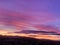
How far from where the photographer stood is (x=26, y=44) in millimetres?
44469

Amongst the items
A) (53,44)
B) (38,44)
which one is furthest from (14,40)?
(53,44)

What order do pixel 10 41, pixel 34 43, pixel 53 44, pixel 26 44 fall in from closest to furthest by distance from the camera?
pixel 53 44 < pixel 26 44 < pixel 10 41 < pixel 34 43

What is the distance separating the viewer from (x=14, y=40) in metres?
47.8

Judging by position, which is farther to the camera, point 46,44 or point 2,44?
point 46,44

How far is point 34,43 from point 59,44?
10394 mm

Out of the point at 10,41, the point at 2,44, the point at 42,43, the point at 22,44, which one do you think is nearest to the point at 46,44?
the point at 42,43

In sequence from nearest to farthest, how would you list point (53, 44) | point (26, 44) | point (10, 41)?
point (53, 44)
point (26, 44)
point (10, 41)

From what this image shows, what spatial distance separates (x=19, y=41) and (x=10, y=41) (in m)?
2.43

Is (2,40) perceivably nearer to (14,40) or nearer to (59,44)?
(14,40)

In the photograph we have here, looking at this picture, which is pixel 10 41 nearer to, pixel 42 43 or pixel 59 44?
pixel 42 43

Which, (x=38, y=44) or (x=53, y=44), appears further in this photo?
(x=38, y=44)

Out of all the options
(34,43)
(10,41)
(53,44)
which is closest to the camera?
(53,44)

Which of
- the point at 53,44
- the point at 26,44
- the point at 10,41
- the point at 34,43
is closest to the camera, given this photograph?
the point at 53,44

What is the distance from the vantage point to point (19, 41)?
47.8 meters
